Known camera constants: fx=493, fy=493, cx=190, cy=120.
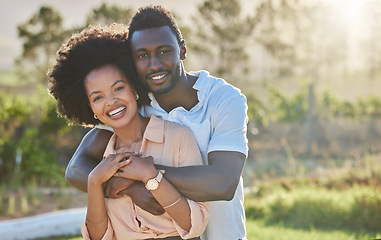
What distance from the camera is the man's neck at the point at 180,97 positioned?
298 centimetres

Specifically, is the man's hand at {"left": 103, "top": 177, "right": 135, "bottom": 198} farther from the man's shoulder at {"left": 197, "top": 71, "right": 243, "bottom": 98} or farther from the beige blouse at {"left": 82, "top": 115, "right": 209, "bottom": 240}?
the man's shoulder at {"left": 197, "top": 71, "right": 243, "bottom": 98}

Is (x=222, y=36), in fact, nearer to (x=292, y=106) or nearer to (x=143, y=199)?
(x=292, y=106)

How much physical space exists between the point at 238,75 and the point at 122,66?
1075 inches

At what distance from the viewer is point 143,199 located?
8.29 feet

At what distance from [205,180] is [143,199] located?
0.33m

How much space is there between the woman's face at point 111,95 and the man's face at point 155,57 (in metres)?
0.18

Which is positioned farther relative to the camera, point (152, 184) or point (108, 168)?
point (108, 168)

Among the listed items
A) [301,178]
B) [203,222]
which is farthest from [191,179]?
[301,178]

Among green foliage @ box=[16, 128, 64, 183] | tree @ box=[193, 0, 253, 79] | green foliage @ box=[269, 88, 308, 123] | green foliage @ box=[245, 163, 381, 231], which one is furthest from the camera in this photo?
tree @ box=[193, 0, 253, 79]

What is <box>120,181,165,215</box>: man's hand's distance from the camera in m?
2.52

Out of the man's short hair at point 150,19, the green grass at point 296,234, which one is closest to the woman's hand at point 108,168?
the man's short hair at point 150,19

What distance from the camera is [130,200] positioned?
263 centimetres

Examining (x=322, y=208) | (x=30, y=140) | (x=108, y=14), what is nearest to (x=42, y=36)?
(x=108, y=14)

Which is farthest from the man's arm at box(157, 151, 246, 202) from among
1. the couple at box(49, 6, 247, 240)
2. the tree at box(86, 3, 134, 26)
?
the tree at box(86, 3, 134, 26)
